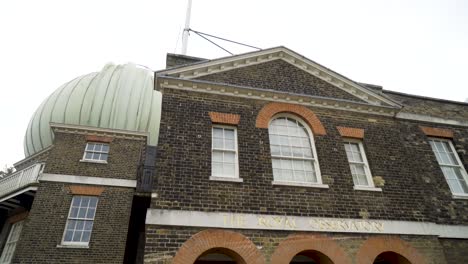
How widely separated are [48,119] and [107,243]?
1077 cm

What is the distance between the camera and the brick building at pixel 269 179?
6.78 meters

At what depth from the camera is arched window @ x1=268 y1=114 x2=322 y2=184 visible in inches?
316

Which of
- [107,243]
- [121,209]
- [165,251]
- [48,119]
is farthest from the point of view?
[48,119]

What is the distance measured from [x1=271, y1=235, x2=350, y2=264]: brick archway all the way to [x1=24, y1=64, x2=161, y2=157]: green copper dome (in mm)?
12134

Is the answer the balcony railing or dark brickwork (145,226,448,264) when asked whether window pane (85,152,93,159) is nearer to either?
the balcony railing

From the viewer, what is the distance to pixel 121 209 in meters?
11.9

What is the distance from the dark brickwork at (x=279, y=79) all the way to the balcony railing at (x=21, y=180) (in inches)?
389

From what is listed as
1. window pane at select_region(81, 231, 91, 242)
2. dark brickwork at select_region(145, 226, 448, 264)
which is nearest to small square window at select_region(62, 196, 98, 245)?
window pane at select_region(81, 231, 91, 242)

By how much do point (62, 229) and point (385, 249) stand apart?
39.2 feet

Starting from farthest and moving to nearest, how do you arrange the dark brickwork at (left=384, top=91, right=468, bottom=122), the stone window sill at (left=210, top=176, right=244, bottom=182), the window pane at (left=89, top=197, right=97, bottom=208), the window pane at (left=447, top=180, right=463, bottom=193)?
the window pane at (left=89, top=197, right=97, bottom=208) → the dark brickwork at (left=384, top=91, right=468, bottom=122) → the window pane at (left=447, top=180, right=463, bottom=193) → the stone window sill at (left=210, top=176, right=244, bottom=182)

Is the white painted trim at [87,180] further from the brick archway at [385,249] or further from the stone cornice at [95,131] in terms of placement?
the brick archway at [385,249]

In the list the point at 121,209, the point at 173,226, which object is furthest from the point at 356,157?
the point at 121,209

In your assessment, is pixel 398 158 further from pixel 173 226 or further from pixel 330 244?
pixel 173 226

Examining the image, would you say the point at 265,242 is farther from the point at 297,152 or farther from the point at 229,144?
the point at 297,152
